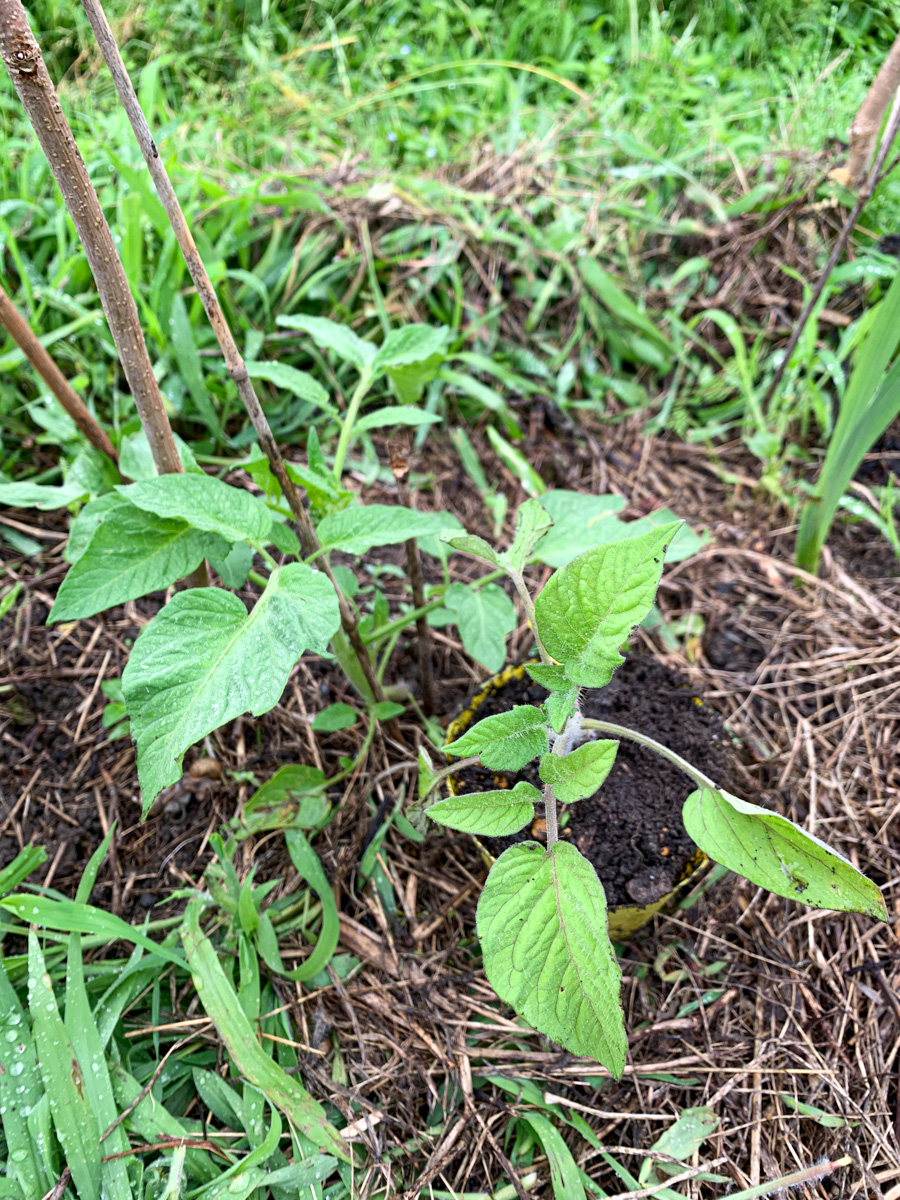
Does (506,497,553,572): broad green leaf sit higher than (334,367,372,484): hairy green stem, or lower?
lower

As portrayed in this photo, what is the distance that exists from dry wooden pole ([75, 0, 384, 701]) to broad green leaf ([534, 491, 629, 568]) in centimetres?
33

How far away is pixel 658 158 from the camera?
2.02 meters

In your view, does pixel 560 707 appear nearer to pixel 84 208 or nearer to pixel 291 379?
pixel 291 379

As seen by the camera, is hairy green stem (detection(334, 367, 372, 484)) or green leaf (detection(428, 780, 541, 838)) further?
hairy green stem (detection(334, 367, 372, 484))

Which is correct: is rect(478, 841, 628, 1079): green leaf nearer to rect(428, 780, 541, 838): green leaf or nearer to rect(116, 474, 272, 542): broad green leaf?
rect(428, 780, 541, 838): green leaf

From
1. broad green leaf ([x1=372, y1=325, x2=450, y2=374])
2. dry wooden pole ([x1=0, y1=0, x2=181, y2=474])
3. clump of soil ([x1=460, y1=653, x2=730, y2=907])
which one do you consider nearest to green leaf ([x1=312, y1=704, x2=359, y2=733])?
clump of soil ([x1=460, y1=653, x2=730, y2=907])

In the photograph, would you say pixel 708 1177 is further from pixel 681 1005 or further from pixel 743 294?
pixel 743 294

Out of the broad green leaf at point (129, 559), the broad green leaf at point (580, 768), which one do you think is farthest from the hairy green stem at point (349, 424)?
the broad green leaf at point (580, 768)

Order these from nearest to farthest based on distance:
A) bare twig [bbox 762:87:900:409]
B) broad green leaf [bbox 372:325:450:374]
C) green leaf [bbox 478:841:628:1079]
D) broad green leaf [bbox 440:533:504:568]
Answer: green leaf [bbox 478:841:628:1079]
broad green leaf [bbox 440:533:504:568]
broad green leaf [bbox 372:325:450:374]
bare twig [bbox 762:87:900:409]

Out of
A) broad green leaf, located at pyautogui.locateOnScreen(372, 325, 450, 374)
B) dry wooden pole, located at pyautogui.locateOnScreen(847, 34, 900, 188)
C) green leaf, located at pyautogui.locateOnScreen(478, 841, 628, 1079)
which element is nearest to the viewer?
green leaf, located at pyautogui.locateOnScreen(478, 841, 628, 1079)

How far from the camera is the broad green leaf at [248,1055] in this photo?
3.18 ft

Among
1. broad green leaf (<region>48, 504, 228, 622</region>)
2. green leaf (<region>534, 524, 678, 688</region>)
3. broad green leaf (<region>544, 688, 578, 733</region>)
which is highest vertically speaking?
broad green leaf (<region>48, 504, 228, 622</region>)

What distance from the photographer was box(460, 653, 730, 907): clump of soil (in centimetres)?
106

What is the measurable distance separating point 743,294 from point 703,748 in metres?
1.34
